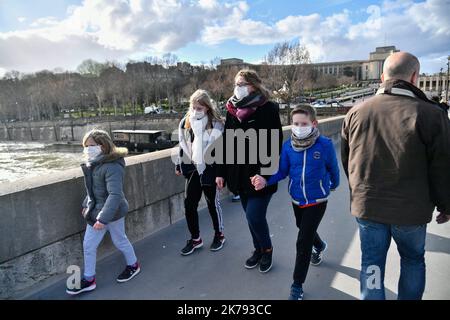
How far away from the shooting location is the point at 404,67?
2.14 metres

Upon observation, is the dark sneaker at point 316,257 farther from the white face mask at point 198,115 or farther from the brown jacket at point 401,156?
the white face mask at point 198,115

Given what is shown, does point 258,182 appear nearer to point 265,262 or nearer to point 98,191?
point 265,262

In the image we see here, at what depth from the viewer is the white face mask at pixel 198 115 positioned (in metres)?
3.61

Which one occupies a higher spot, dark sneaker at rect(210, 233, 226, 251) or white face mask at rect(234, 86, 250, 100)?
→ white face mask at rect(234, 86, 250, 100)

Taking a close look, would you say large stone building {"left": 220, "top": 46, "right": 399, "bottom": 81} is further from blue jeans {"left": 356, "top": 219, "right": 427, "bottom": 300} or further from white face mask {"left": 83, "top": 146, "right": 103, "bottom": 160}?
blue jeans {"left": 356, "top": 219, "right": 427, "bottom": 300}

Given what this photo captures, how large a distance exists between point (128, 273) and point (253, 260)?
1.28 meters

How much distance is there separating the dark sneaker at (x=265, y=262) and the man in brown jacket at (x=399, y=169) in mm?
1098

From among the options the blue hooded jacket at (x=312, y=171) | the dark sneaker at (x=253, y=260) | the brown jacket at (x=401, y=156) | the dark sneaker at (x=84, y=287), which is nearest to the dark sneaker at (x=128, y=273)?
the dark sneaker at (x=84, y=287)

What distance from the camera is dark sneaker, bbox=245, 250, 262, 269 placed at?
337 centimetres

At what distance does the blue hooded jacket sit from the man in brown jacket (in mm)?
495

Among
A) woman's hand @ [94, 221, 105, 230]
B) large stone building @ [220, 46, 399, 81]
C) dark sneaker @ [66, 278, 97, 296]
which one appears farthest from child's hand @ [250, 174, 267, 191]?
large stone building @ [220, 46, 399, 81]

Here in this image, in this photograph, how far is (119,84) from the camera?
8631cm
